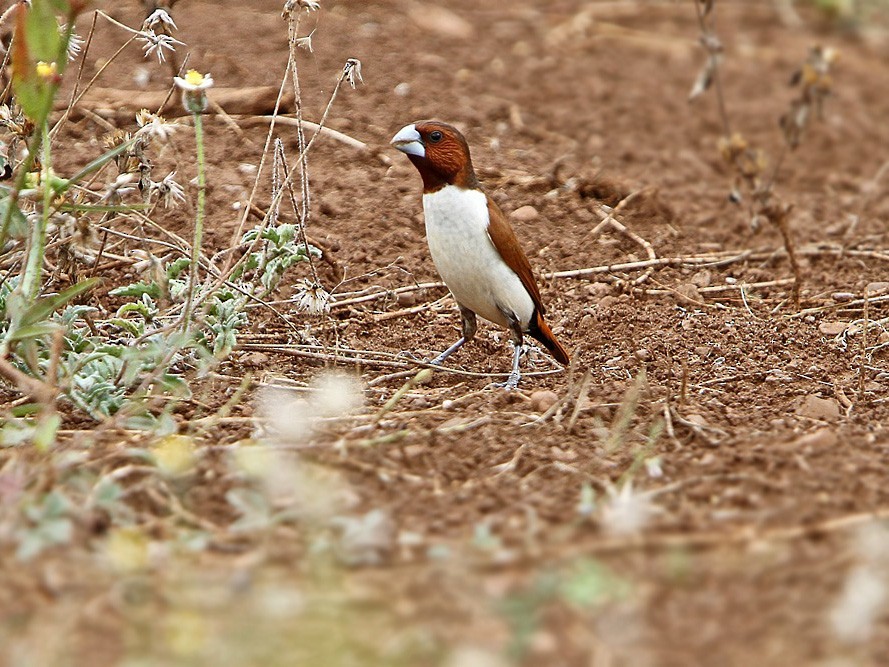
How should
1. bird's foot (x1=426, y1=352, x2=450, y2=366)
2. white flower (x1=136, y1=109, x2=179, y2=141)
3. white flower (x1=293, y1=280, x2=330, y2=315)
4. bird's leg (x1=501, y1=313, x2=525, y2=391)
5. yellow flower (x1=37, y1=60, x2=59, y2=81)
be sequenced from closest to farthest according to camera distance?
yellow flower (x1=37, y1=60, x2=59, y2=81) → white flower (x1=136, y1=109, x2=179, y2=141) → white flower (x1=293, y1=280, x2=330, y2=315) → bird's leg (x1=501, y1=313, x2=525, y2=391) → bird's foot (x1=426, y1=352, x2=450, y2=366)

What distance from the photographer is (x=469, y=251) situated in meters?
4.51

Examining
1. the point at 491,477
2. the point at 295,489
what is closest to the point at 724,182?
the point at 491,477

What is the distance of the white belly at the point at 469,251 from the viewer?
4512 mm

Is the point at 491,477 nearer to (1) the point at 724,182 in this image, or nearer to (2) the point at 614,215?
(2) the point at 614,215

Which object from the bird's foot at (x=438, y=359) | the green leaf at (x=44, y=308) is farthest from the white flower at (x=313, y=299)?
the green leaf at (x=44, y=308)

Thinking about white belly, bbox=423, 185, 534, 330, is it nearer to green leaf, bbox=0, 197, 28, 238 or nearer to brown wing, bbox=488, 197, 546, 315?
brown wing, bbox=488, 197, 546, 315

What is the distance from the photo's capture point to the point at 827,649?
2436mm

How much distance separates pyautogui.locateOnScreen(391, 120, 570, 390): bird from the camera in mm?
4516

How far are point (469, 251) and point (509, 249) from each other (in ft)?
0.50

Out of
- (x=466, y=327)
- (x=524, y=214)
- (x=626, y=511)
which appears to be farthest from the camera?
(x=524, y=214)

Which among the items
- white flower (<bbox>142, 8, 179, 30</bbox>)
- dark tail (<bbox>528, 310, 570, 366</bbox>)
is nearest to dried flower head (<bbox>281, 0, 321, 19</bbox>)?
white flower (<bbox>142, 8, 179, 30</bbox>)

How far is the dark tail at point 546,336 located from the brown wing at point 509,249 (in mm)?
39

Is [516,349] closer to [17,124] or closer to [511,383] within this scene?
[511,383]

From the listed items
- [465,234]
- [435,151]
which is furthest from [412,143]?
[465,234]
